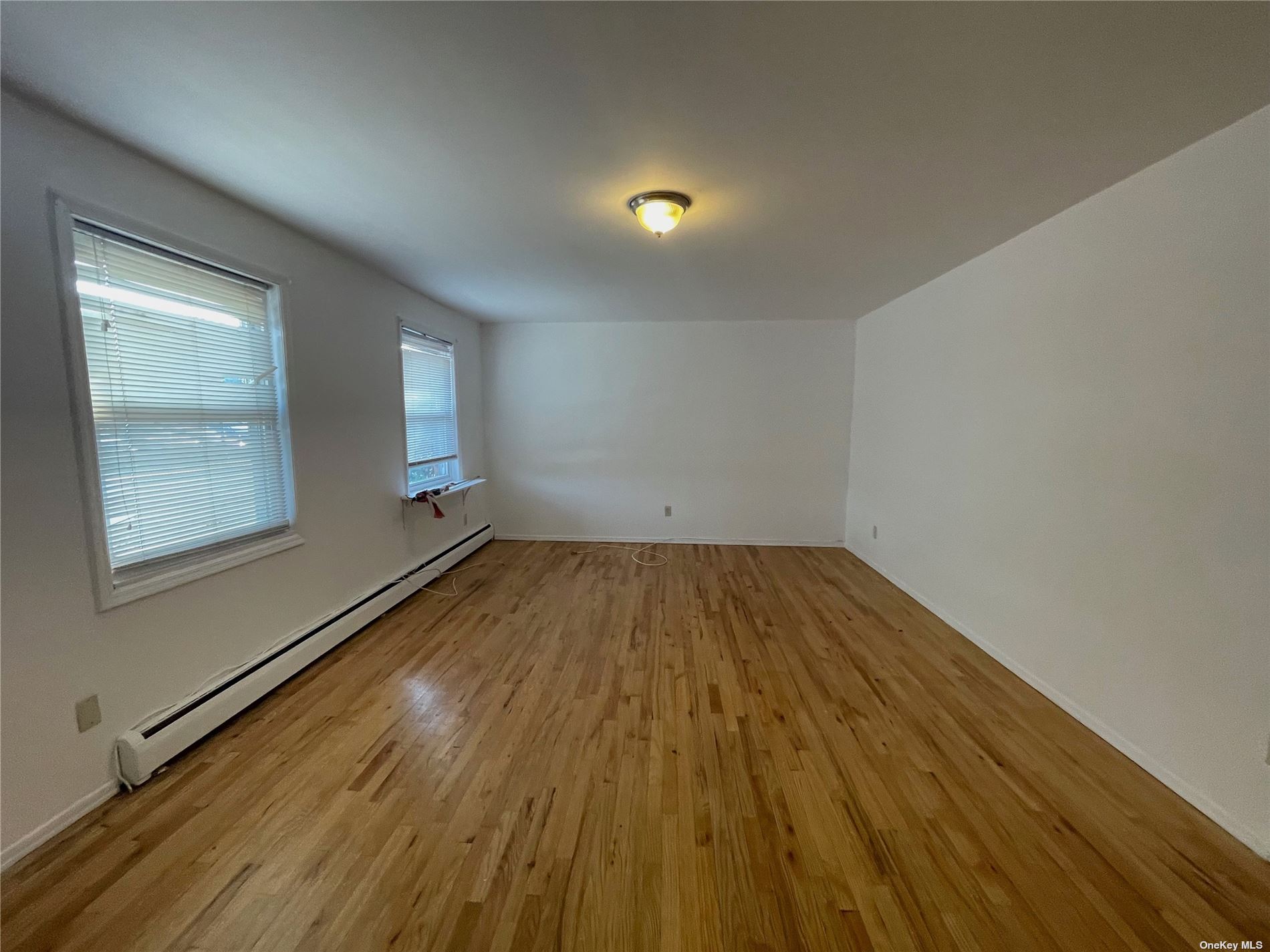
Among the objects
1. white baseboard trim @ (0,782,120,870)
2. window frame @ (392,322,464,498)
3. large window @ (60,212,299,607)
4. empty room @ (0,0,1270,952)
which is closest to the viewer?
empty room @ (0,0,1270,952)

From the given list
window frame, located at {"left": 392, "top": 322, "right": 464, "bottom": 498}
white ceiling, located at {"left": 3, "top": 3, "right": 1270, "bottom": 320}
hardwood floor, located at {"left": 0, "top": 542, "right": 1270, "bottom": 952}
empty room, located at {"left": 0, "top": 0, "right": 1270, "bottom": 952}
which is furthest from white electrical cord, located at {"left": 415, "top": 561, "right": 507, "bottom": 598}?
white ceiling, located at {"left": 3, "top": 3, "right": 1270, "bottom": 320}

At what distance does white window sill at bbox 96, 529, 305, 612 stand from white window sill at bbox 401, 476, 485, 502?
3.57 feet

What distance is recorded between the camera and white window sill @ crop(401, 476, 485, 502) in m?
3.67

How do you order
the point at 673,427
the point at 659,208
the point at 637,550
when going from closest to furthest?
the point at 659,208 < the point at 637,550 < the point at 673,427

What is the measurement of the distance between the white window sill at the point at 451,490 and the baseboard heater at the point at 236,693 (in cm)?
65

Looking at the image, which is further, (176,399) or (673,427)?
(673,427)

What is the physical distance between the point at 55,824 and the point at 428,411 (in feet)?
10.2

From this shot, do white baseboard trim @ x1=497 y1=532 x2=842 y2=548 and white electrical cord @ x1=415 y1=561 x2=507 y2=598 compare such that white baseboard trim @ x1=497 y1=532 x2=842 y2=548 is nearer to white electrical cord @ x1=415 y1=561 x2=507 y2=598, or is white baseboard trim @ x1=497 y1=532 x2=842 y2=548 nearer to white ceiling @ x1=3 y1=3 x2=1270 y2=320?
white electrical cord @ x1=415 y1=561 x2=507 y2=598

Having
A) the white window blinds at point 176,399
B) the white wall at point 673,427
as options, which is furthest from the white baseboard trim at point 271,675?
the white wall at point 673,427

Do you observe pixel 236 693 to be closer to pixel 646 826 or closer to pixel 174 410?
pixel 174 410

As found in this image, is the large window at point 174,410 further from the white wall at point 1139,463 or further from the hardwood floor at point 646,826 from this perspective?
the white wall at point 1139,463

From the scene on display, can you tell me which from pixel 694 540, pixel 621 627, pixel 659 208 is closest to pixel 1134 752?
pixel 621 627

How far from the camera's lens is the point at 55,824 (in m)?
1.55

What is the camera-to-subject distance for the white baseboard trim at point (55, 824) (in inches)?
56.7
